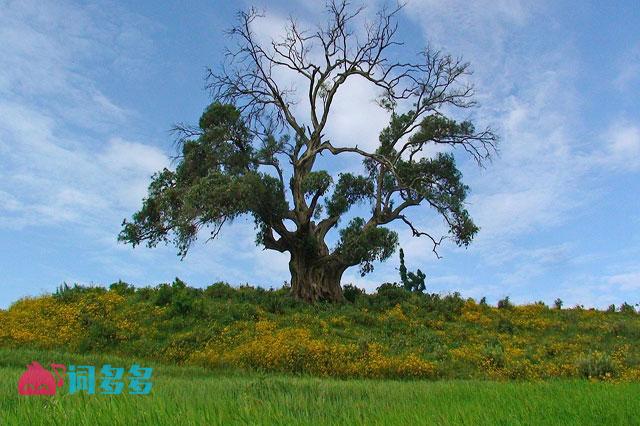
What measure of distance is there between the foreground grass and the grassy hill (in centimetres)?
604

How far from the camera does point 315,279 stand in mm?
27094

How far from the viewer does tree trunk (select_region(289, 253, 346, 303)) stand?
26.8m

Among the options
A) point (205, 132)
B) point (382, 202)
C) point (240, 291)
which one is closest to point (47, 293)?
point (240, 291)

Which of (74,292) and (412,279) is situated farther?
(412,279)

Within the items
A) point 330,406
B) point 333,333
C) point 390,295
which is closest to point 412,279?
point 390,295

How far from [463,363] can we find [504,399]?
Answer: 959cm

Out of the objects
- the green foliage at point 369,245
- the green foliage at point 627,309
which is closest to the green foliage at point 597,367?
the green foliage at point 369,245

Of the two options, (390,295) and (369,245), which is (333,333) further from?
(390,295)

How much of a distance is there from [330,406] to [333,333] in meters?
13.7

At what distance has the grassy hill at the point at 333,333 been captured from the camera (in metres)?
15.8

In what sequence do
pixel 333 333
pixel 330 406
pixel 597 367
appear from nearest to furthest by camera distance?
1. pixel 330 406
2. pixel 597 367
3. pixel 333 333

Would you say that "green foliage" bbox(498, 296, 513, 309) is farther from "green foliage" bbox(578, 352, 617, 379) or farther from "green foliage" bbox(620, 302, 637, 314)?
"green foliage" bbox(578, 352, 617, 379)

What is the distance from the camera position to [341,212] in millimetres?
28766

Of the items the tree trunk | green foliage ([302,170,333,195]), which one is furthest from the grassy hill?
green foliage ([302,170,333,195])
